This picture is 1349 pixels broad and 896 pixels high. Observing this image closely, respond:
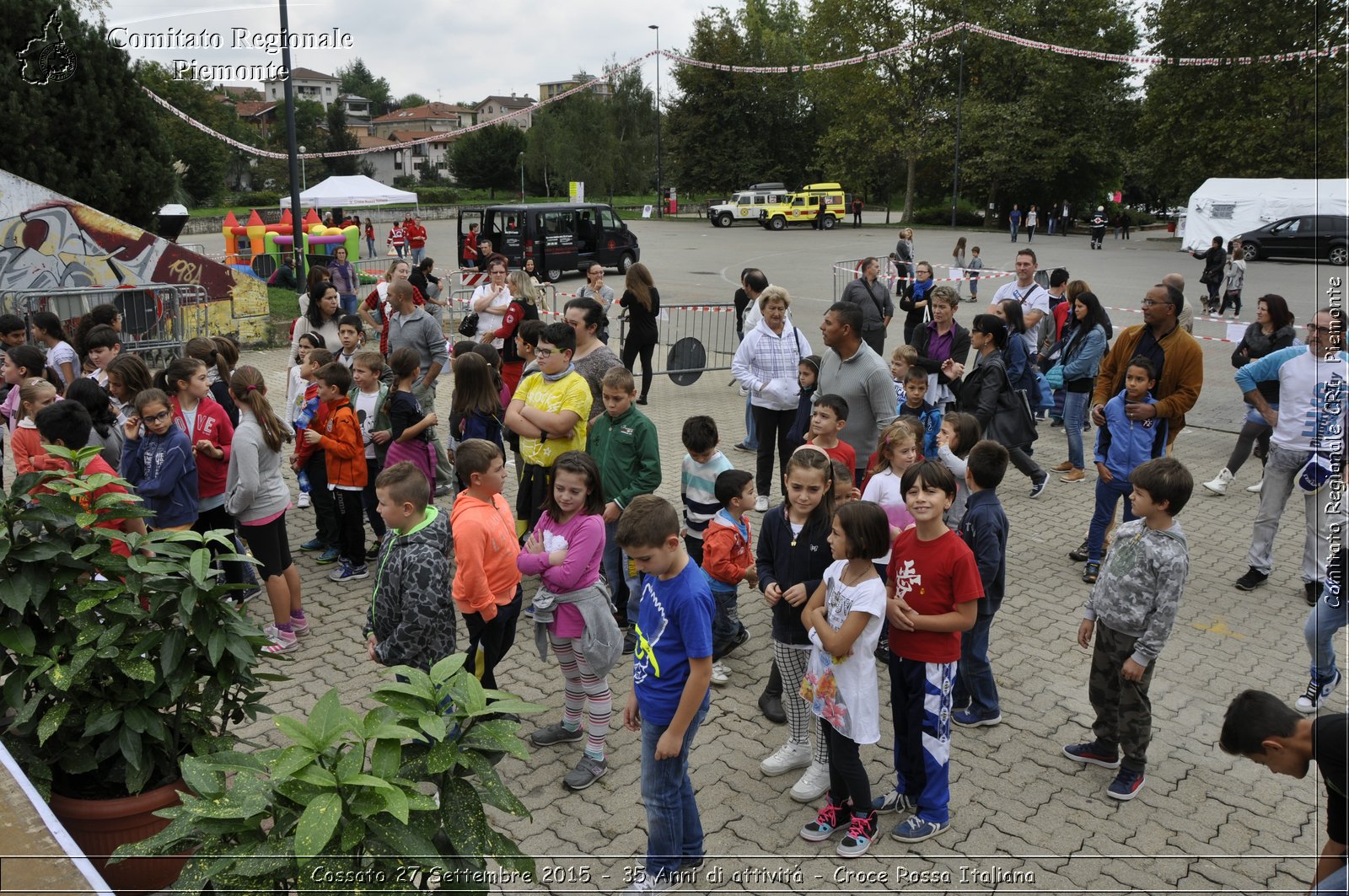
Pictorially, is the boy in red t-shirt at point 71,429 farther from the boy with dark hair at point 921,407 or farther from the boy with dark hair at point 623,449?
the boy with dark hair at point 921,407

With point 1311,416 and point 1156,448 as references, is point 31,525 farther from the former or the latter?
point 1311,416

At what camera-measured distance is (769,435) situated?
8.20 metres

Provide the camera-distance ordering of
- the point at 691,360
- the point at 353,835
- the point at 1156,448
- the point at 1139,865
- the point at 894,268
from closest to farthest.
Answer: the point at 353,835 → the point at 1139,865 → the point at 1156,448 → the point at 691,360 → the point at 894,268

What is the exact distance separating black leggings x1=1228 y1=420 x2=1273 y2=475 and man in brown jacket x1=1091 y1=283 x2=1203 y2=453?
193cm

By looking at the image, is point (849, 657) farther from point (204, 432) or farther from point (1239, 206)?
point (1239, 206)

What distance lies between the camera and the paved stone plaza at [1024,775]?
4090mm

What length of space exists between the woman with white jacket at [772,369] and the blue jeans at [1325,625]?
3791mm

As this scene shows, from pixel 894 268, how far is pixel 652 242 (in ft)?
71.2

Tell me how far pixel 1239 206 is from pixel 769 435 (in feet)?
102

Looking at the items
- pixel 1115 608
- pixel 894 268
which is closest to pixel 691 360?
pixel 894 268

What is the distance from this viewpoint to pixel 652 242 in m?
39.2

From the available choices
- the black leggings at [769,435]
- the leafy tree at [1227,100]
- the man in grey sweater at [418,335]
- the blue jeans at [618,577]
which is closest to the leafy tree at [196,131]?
the leafy tree at [1227,100]

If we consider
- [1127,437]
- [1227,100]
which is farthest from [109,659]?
[1227,100]

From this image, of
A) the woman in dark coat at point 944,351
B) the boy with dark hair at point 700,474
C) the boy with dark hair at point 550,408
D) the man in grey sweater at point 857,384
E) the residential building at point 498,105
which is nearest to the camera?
the boy with dark hair at point 700,474
